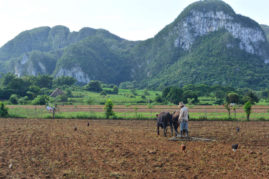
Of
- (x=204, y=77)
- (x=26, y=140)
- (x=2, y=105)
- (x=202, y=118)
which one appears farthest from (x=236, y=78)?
(x=26, y=140)

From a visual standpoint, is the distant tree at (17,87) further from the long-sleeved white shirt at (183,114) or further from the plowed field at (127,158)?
the long-sleeved white shirt at (183,114)

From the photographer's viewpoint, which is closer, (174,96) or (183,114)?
(183,114)

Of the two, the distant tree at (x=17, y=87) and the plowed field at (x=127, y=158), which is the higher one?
the distant tree at (x=17, y=87)

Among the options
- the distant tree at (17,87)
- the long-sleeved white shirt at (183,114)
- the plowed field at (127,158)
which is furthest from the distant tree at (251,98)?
the distant tree at (17,87)

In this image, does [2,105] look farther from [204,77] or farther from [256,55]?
[256,55]

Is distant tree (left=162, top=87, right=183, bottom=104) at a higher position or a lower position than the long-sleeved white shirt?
higher

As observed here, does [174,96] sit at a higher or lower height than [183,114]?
higher

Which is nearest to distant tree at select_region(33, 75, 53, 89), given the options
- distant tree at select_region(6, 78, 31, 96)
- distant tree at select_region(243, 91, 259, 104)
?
distant tree at select_region(6, 78, 31, 96)

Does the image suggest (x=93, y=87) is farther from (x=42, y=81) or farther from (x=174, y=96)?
(x=174, y=96)

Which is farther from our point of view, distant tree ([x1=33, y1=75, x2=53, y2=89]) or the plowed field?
distant tree ([x1=33, y1=75, x2=53, y2=89])

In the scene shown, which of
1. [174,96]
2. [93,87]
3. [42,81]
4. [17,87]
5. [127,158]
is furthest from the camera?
[93,87]

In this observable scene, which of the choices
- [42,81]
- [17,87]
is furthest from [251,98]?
[42,81]

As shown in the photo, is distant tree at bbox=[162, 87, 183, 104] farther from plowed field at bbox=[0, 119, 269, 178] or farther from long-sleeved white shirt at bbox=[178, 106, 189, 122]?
long-sleeved white shirt at bbox=[178, 106, 189, 122]

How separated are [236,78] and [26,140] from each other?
440 feet
